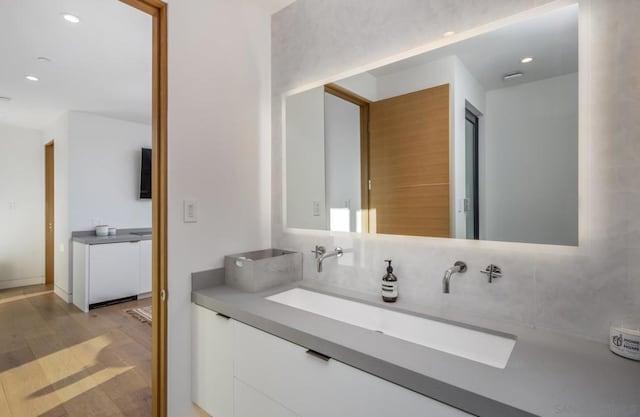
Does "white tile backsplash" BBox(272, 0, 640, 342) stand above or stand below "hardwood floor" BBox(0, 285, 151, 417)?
above

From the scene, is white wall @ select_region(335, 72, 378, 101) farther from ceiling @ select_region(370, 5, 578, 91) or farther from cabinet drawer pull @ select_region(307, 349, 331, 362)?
cabinet drawer pull @ select_region(307, 349, 331, 362)

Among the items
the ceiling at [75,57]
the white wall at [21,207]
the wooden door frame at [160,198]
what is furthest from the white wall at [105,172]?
the wooden door frame at [160,198]

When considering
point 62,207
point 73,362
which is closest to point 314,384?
point 73,362

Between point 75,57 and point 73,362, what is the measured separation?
238 cm

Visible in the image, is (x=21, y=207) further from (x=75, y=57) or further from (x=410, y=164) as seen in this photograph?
(x=410, y=164)

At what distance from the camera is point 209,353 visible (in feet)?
4.59

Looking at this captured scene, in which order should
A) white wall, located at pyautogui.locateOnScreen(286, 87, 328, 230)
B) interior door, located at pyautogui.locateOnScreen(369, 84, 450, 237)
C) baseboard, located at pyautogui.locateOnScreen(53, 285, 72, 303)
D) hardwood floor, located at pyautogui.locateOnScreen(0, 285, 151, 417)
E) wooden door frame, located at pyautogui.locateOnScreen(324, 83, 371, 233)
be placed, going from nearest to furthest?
1. interior door, located at pyautogui.locateOnScreen(369, 84, 450, 237)
2. wooden door frame, located at pyautogui.locateOnScreen(324, 83, 371, 233)
3. white wall, located at pyautogui.locateOnScreen(286, 87, 328, 230)
4. hardwood floor, located at pyautogui.locateOnScreen(0, 285, 151, 417)
5. baseboard, located at pyautogui.locateOnScreen(53, 285, 72, 303)

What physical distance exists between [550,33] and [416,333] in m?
1.13

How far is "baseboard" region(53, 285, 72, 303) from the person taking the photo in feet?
12.6

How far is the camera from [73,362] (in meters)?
2.34

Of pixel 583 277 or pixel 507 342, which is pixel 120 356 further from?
pixel 583 277

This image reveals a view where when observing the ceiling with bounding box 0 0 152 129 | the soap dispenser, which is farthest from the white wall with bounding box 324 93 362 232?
the ceiling with bounding box 0 0 152 129

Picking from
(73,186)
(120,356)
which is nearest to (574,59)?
(120,356)

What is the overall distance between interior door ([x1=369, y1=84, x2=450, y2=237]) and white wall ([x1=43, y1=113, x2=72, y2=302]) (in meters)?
4.09
